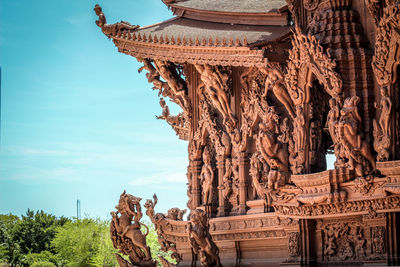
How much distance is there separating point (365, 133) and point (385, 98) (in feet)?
2.90

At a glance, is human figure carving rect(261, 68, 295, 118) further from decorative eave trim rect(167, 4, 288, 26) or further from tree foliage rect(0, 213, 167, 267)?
tree foliage rect(0, 213, 167, 267)

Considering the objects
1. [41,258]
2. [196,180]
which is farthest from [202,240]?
[41,258]

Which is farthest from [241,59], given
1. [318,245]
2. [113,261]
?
[113,261]

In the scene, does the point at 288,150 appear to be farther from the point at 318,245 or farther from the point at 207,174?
the point at 207,174

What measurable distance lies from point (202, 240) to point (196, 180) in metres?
2.83

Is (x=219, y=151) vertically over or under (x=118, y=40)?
under

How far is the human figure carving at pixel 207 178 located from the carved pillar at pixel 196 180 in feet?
0.77

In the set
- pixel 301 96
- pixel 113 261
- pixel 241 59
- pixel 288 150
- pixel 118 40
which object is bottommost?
pixel 113 261

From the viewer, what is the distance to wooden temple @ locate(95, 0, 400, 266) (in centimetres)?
1343

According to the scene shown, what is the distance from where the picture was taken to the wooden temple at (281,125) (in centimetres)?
1343

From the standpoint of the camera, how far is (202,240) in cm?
1642

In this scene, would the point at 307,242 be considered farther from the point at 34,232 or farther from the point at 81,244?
the point at 34,232

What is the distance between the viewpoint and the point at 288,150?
50.3 ft

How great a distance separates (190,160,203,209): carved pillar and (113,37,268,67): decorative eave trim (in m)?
2.91
